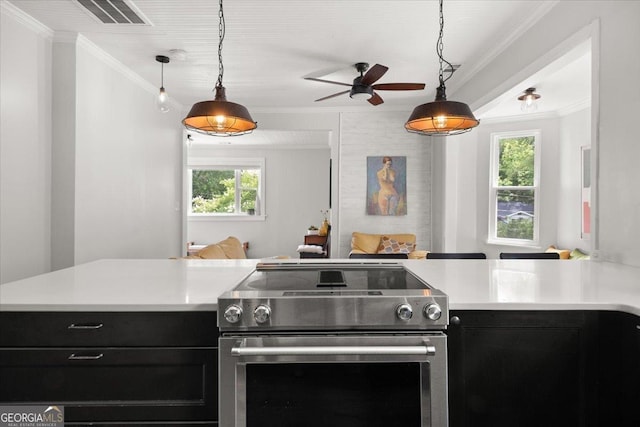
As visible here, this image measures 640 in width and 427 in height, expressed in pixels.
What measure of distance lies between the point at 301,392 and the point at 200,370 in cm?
36

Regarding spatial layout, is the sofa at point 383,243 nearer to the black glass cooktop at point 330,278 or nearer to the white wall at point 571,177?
the white wall at point 571,177

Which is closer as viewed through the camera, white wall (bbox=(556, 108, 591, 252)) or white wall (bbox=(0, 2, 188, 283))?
white wall (bbox=(0, 2, 188, 283))

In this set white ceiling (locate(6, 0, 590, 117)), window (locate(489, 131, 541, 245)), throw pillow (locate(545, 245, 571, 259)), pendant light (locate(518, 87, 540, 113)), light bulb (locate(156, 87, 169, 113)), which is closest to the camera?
white ceiling (locate(6, 0, 590, 117))

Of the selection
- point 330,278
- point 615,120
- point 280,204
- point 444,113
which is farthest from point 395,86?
point 280,204

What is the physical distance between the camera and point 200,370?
1.31m

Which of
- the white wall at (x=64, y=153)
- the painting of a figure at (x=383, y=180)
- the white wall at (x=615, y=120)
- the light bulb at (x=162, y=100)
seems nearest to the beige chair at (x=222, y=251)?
the white wall at (x=64, y=153)

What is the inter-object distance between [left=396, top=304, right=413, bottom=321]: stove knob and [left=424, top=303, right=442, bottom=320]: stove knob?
59mm

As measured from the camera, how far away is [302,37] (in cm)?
343

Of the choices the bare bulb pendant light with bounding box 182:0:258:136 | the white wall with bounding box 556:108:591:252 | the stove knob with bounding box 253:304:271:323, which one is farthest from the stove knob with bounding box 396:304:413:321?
the white wall with bounding box 556:108:591:252

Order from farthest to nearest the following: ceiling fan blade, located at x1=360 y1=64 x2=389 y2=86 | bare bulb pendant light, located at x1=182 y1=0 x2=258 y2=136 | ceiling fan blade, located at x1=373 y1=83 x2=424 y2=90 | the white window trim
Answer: the white window trim
ceiling fan blade, located at x1=373 y1=83 x2=424 y2=90
ceiling fan blade, located at x1=360 y1=64 x2=389 y2=86
bare bulb pendant light, located at x1=182 y1=0 x2=258 y2=136

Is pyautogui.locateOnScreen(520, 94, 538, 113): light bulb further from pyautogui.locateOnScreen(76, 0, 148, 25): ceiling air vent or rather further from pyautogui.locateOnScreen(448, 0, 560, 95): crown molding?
pyautogui.locateOnScreen(76, 0, 148, 25): ceiling air vent

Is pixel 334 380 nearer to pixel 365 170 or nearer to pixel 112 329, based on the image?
pixel 112 329

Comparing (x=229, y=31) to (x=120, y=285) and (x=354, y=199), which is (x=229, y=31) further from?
(x=354, y=199)

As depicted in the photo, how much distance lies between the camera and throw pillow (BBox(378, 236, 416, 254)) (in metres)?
5.46
